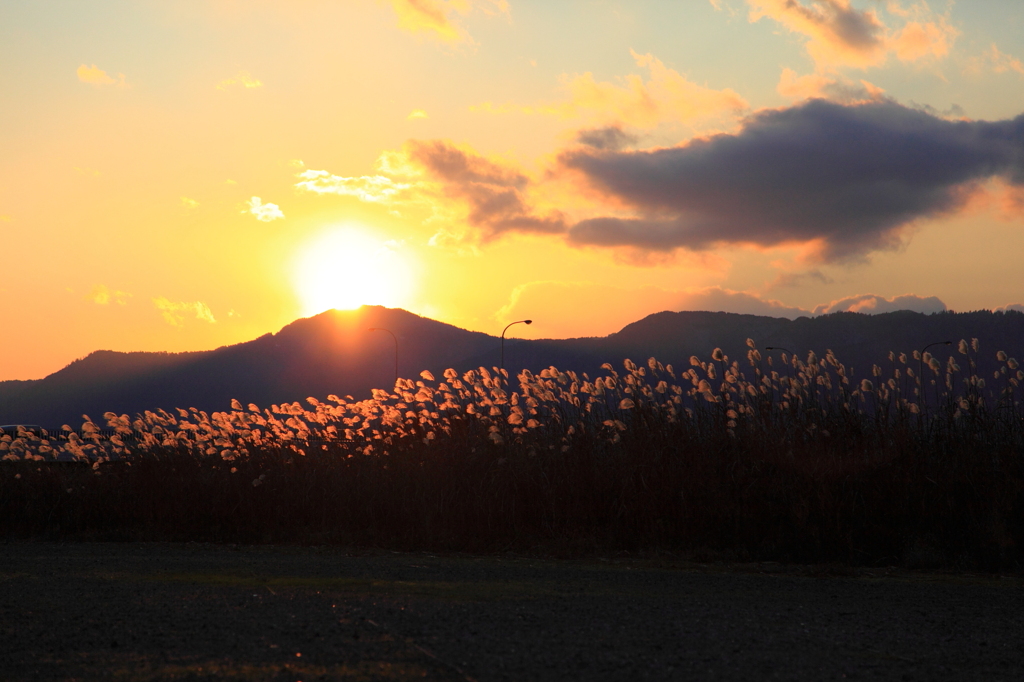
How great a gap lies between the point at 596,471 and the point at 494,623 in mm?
6378

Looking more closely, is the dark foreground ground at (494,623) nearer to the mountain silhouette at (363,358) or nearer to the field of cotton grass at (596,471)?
the field of cotton grass at (596,471)

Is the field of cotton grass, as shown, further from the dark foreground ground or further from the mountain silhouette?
the mountain silhouette

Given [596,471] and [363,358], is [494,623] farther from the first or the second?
[363,358]

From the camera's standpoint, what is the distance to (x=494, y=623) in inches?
259

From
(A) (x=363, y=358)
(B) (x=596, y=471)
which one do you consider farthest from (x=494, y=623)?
(A) (x=363, y=358)

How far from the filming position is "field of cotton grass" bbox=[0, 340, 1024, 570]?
38.4 feet

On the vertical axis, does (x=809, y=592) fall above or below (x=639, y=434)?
below

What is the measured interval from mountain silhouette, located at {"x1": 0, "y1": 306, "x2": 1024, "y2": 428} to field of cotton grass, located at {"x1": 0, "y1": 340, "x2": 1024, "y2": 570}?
145m

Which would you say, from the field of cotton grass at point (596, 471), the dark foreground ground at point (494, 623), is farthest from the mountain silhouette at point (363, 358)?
the dark foreground ground at point (494, 623)

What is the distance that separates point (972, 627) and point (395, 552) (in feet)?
24.0

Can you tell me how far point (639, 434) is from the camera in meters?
13.2

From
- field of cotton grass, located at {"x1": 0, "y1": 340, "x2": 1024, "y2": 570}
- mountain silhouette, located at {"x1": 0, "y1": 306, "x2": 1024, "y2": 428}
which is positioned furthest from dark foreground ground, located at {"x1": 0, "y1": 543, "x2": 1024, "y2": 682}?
mountain silhouette, located at {"x1": 0, "y1": 306, "x2": 1024, "y2": 428}

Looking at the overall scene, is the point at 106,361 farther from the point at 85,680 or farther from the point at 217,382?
the point at 85,680

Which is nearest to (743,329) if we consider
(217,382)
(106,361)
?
(217,382)
